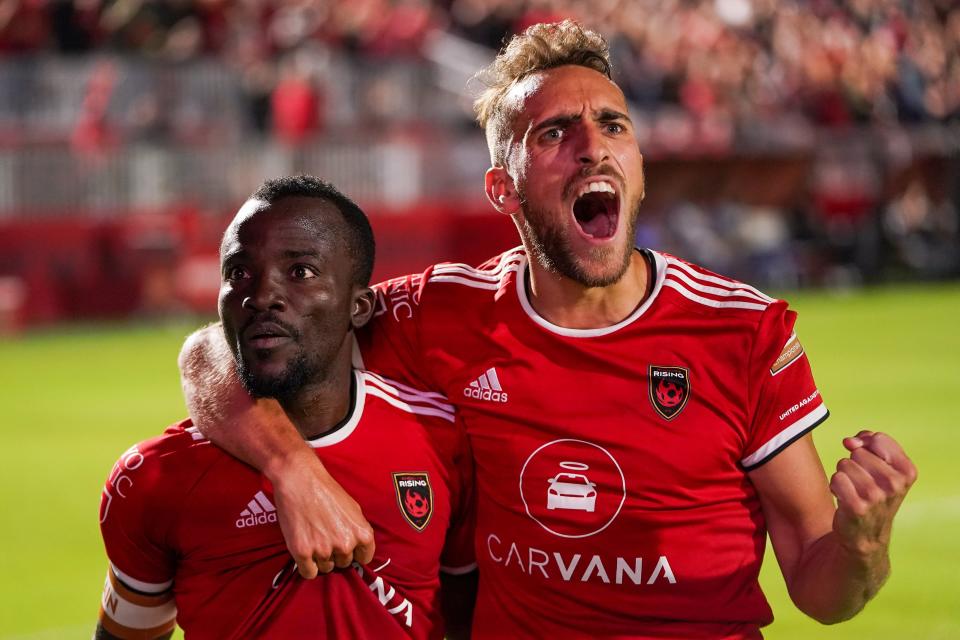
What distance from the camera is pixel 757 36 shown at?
26844 millimetres

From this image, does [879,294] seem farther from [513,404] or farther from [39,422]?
[513,404]

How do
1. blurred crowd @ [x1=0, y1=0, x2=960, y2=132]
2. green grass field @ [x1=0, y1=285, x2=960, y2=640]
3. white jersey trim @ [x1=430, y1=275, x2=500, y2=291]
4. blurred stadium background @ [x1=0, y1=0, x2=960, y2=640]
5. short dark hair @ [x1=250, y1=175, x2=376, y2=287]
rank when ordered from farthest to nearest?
blurred crowd @ [x1=0, y1=0, x2=960, y2=132], blurred stadium background @ [x1=0, y1=0, x2=960, y2=640], green grass field @ [x1=0, y1=285, x2=960, y2=640], white jersey trim @ [x1=430, y1=275, x2=500, y2=291], short dark hair @ [x1=250, y1=175, x2=376, y2=287]

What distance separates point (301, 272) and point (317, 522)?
672 mm

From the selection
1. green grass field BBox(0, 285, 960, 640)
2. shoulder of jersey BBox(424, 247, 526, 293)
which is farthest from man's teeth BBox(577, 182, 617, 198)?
green grass field BBox(0, 285, 960, 640)

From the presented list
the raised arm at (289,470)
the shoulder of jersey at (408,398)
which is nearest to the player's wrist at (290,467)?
the raised arm at (289,470)

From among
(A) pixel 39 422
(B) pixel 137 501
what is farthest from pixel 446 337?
(A) pixel 39 422

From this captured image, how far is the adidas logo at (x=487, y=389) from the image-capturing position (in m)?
4.31

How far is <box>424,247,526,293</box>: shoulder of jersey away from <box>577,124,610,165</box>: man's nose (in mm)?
489

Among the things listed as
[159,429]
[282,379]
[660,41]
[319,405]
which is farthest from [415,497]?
[660,41]

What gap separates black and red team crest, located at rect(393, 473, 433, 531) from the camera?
414cm

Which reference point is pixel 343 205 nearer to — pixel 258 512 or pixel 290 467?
pixel 290 467

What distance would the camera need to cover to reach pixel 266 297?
3.92 metres

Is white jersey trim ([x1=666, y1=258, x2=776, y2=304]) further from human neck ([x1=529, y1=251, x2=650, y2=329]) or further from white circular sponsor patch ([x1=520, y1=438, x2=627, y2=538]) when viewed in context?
white circular sponsor patch ([x1=520, y1=438, x2=627, y2=538])

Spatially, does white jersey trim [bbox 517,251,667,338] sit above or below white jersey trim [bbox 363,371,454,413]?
above
